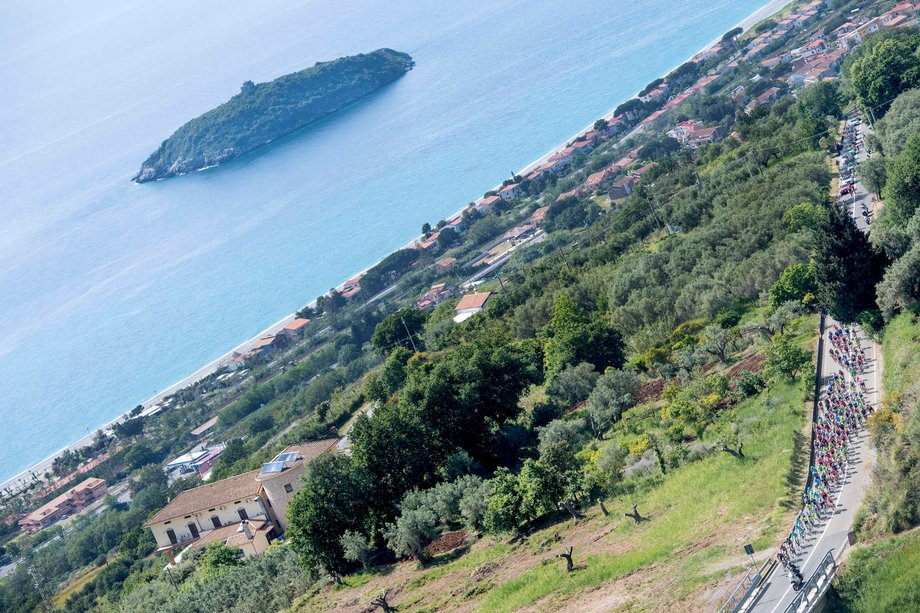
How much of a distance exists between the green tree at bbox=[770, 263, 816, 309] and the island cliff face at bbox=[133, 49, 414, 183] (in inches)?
4366

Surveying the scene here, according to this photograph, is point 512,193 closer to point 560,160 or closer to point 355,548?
point 560,160

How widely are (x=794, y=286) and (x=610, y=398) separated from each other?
5.57m

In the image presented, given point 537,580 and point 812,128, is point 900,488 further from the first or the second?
point 812,128

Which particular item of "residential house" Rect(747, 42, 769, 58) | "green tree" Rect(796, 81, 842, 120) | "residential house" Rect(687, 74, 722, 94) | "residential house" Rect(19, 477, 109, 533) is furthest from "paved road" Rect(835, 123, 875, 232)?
"residential house" Rect(747, 42, 769, 58)

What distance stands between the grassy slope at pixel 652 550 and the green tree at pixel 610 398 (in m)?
4.62

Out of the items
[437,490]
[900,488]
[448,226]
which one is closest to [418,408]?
[437,490]

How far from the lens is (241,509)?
31359mm

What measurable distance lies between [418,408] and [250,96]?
382 ft

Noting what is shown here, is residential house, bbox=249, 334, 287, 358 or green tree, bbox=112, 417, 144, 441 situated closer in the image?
green tree, bbox=112, 417, 144, 441

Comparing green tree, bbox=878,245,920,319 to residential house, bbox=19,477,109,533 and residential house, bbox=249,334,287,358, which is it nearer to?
residential house, bbox=19,477,109,533

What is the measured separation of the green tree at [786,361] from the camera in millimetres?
18750

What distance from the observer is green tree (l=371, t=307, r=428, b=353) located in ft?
163

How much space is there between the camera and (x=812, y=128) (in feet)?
148

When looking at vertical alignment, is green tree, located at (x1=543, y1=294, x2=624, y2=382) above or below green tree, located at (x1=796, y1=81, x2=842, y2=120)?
below
